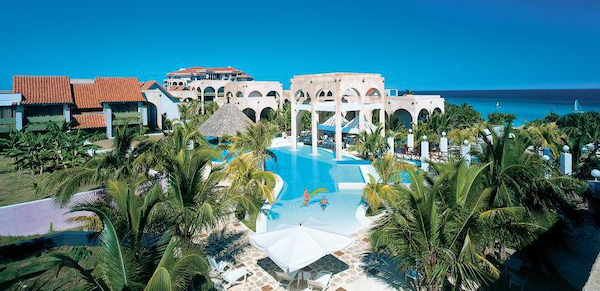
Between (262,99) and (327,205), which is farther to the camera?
(262,99)

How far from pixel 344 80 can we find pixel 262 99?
1349 cm

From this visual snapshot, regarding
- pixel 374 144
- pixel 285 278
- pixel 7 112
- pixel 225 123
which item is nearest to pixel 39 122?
pixel 7 112

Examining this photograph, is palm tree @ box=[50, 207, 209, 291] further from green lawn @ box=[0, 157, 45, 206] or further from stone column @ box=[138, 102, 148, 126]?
stone column @ box=[138, 102, 148, 126]

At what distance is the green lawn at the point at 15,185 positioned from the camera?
1373 cm

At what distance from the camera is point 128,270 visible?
4.97 metres

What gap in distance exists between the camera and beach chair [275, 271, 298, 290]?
8.32 meters

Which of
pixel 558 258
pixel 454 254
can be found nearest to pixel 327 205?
pixel 558 258

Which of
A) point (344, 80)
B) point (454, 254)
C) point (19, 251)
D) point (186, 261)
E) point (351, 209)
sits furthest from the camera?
point (344, 80)

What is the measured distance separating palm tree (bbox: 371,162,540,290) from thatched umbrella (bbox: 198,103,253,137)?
744 inches

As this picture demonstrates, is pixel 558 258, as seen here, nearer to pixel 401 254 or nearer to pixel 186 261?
pixel 401 254

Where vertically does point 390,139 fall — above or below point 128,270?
above

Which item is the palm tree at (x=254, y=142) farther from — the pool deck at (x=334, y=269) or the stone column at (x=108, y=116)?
the stone column at (x=108, y=116)

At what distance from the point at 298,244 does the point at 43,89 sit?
1052 inches

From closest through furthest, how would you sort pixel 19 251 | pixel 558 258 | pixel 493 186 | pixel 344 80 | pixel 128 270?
pixel 128 270, pixel 493 186, pixel 558 258, pixel 19 251, pixel 344 80
